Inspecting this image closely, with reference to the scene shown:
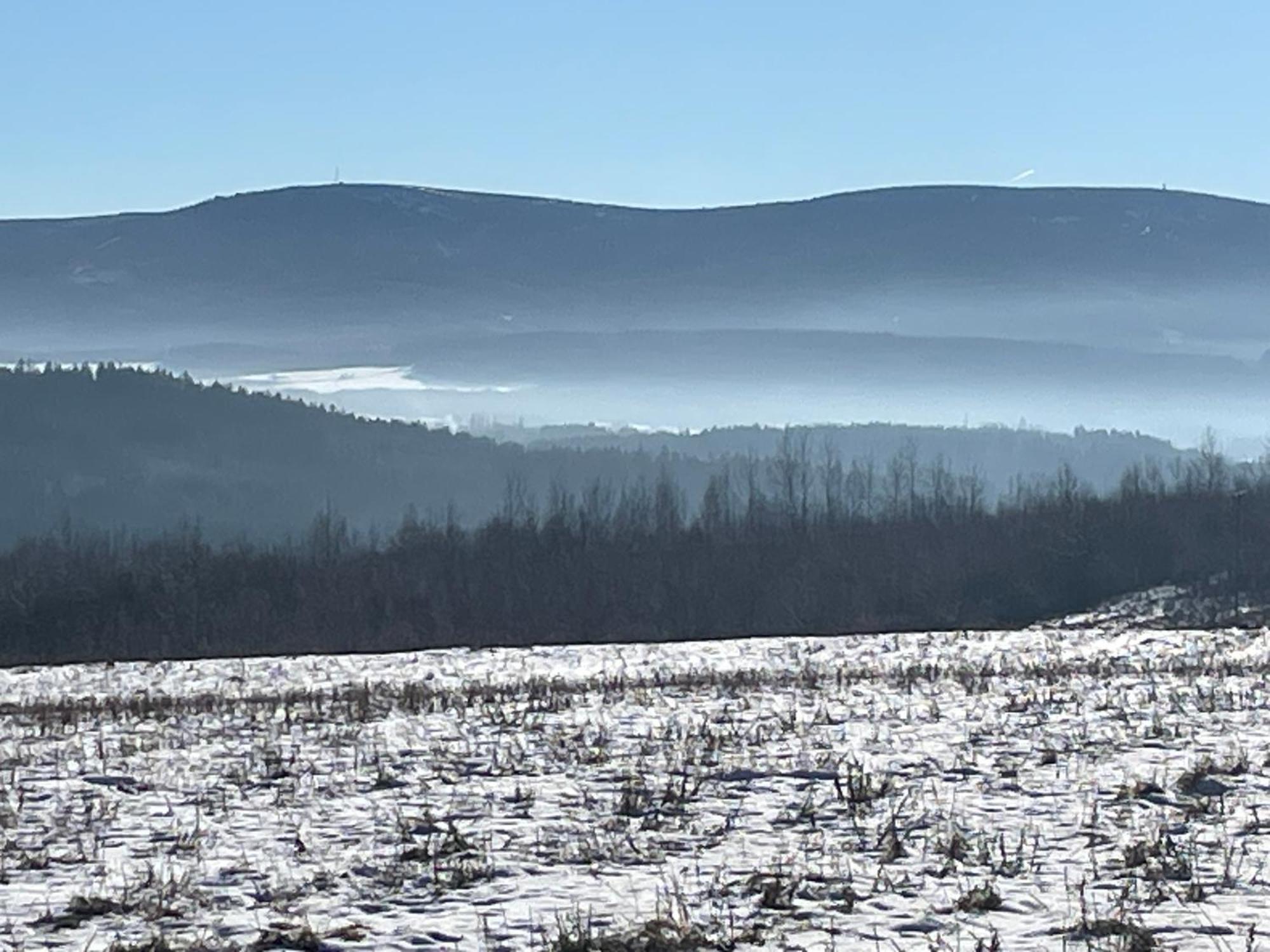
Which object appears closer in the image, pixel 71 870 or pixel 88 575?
pixel 71 870

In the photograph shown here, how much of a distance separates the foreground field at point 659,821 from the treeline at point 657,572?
7566 centimetres

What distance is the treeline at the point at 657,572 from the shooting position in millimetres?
105562

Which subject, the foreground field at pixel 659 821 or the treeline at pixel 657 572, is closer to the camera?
the foreground field at pixel 659 821

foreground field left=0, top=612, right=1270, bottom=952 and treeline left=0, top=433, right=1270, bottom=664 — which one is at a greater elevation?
foreground field left=0, top=612, right=1270, bottom=952

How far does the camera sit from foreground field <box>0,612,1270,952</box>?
917 cm

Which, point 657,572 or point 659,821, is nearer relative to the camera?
point 659,821

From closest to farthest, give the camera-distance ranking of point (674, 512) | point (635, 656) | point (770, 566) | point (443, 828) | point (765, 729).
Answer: point (443, 828)
point (765, 729)
point (635, 656)
point (770, 566)
point (674, 512)

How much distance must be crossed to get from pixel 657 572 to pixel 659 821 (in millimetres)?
108034

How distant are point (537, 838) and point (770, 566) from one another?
10777 centimetres

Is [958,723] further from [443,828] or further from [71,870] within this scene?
[71,870]

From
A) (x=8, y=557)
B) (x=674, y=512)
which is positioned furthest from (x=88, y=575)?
(x=674, y=512)

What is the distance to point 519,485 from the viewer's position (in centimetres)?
18288

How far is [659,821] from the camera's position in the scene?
1194cm

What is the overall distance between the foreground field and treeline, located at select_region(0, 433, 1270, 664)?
248 feet
